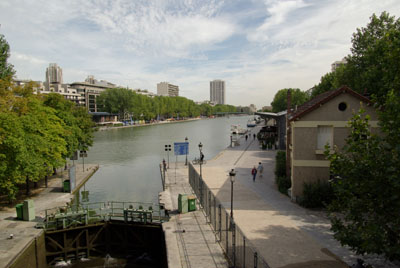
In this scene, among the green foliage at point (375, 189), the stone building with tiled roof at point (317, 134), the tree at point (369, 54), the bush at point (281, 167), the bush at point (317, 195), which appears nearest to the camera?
the green foliage at point (375, 189)

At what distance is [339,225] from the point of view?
896 centimetres

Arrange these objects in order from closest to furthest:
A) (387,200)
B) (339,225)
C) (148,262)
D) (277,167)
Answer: (387,200)
(339,225)
(148,262)
(277,167)

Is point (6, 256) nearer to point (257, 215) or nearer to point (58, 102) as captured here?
point (257, 215)

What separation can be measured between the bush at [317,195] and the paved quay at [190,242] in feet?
21.9

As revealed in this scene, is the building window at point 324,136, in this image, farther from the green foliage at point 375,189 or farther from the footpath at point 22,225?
the footpath at point 22,225

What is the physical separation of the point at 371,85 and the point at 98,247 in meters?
25.3

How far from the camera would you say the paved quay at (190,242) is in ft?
40.0

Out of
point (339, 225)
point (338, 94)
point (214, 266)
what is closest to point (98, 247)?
point (214, 266)

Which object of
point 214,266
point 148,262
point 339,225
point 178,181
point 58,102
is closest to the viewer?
point 339,225

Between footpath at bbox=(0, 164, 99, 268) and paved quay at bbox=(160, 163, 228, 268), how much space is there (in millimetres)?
6878

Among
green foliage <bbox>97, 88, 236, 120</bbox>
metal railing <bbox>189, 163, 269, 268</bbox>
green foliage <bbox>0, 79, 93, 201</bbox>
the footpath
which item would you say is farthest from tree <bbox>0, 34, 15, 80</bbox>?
green foliage <bbox>97, 88, 236, 120</bbox>

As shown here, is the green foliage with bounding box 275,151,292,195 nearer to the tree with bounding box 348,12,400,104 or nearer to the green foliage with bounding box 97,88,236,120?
the tree with bounding box 348,12,400,104

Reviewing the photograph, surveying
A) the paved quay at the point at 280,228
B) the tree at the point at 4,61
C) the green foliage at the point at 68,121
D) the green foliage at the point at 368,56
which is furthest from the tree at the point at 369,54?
the tree at the point at 4,61

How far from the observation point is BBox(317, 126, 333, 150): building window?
19219mm
